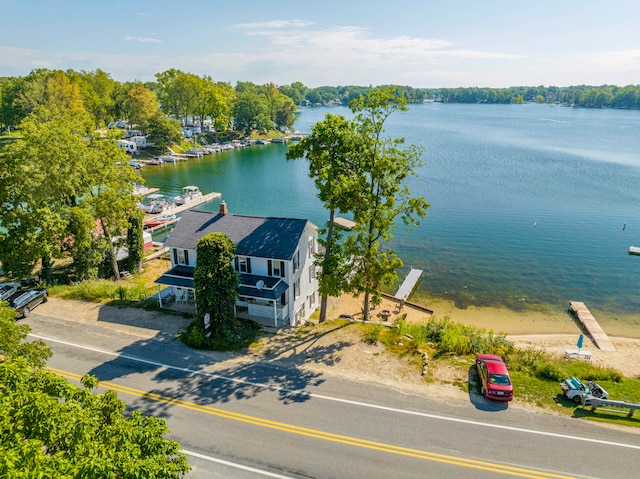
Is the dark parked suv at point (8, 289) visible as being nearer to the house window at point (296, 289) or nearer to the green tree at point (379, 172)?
the house window at point (296, 289)

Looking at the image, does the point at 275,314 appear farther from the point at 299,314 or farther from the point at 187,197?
the point at 187,197

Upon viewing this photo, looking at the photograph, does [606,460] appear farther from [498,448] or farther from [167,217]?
[167,217]

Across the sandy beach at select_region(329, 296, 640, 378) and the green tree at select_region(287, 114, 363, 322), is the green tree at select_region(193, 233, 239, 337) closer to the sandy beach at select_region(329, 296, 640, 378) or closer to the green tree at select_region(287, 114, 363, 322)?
the green tree at select_region(287, 114, 363, 322)

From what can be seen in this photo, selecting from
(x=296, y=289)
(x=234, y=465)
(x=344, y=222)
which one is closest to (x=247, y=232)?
(x=296, y=289)

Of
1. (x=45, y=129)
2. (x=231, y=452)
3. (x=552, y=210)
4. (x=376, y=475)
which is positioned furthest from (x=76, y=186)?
(x=552, y=210)

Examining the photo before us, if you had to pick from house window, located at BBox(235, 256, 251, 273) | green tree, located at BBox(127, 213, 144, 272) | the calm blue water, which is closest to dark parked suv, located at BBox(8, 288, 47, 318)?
green tree, located at BBox(127, 213, 144, 272)

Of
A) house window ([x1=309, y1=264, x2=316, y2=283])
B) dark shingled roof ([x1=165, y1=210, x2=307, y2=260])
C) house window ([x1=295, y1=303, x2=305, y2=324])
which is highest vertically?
dark shingled roof ([x1=165, y1=210, x2=307, y2=260])

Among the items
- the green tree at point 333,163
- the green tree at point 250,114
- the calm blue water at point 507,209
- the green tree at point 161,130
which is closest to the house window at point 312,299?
the green tree at point 333,163
